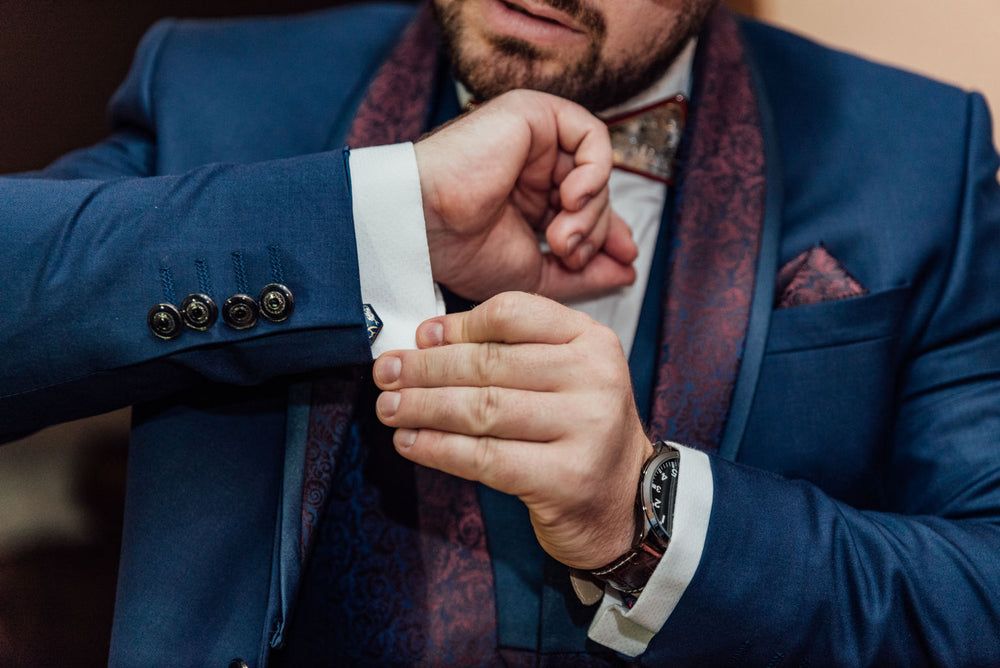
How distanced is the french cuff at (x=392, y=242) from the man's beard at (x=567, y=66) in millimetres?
262

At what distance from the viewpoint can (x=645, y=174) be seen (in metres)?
1.15

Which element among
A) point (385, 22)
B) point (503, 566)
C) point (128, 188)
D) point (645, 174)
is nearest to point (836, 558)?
point (503, 566)

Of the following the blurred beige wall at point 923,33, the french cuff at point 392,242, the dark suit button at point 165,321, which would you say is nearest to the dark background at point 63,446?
the dark suit button at point 165,321

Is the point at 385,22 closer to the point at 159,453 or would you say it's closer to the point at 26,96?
the point at 26,96

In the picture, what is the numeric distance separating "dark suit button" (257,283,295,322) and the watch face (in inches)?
15.1

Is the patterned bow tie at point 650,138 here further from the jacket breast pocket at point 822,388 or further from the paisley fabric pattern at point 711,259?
the jacket breast pocket at point 822,388

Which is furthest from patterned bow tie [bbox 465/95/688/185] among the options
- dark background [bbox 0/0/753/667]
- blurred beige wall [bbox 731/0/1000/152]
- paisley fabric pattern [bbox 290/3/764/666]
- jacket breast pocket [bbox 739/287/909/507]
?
blurred beige wall [bbox 731/0/1000/152]

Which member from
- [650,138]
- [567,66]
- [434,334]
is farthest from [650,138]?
[434,334]

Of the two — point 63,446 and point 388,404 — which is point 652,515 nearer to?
point 388,404

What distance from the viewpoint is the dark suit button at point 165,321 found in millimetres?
770

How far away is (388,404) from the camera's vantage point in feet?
2.44

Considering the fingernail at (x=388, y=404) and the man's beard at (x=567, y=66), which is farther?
the man's beard at (x=567, y=66)

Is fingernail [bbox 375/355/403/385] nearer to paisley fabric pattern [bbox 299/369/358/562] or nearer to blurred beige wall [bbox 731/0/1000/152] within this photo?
paisley fabric pattern [bbox 299/369/358/562]

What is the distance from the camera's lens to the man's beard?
101 cm
